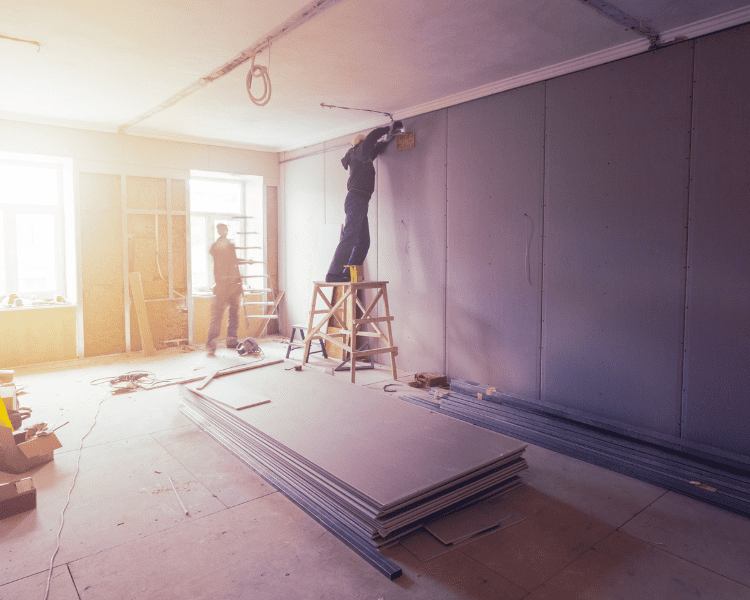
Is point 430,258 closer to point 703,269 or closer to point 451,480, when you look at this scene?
point 703,269

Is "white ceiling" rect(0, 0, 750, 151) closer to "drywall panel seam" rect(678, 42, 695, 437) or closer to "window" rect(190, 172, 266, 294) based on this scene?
"drywall panel seam" rect(678, 42, 695, 437)

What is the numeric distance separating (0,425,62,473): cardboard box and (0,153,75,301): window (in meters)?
3.66

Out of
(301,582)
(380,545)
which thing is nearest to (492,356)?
(380,545)

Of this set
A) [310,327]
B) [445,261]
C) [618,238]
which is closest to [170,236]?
[310,327]

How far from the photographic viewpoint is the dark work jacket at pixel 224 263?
6.40 metres

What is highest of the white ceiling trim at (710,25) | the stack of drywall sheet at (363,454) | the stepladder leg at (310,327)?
the white ceiling trim at (710,25)

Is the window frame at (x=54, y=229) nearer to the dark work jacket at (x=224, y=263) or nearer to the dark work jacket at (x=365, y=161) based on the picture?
the dark work jacket at (x=224, y=263)

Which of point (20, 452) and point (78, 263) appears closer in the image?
point (20, 452)

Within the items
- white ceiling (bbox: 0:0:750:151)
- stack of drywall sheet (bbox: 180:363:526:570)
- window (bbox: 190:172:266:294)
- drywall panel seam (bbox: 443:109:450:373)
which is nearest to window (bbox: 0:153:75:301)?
white ceiling (bbox: 0:0:750:151)

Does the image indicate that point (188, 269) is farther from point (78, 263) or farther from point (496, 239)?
point (496, 239)

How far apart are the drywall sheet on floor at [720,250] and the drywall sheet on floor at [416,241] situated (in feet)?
7.62

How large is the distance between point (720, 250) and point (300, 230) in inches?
214

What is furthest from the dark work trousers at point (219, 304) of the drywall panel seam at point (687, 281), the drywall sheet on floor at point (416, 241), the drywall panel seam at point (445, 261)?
the drywall panel seam at point (687, 281)

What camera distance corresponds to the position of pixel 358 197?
541cm
